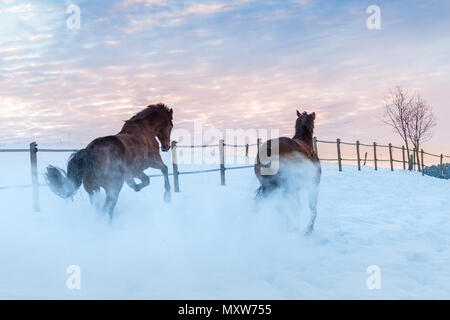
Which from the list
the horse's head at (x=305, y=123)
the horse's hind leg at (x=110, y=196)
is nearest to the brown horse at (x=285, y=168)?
the horse's head at (x=305, y=123)

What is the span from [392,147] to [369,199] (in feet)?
50.2

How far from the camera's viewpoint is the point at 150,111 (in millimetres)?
8062

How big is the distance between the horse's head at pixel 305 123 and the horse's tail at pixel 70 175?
12.5ft

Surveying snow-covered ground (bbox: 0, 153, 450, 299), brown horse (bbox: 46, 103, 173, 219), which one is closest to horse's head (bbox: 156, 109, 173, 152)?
brown horse (bbox: 46, 103, 173, 219)

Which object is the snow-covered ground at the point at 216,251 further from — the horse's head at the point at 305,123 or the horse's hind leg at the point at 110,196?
the horse's head at the point at 305,123

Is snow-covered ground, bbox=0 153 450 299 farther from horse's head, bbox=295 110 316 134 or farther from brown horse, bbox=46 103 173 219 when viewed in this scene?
horse's head, bbox=295 110 316 134

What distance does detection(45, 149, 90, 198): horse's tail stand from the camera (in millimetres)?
6348

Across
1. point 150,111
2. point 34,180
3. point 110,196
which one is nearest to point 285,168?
point 110,196

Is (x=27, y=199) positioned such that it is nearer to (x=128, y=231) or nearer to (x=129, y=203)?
(x=129, y=203)

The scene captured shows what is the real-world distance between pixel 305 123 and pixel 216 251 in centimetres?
337

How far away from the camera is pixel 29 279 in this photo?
425 centimetres

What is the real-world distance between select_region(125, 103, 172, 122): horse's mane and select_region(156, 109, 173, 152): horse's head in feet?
0.30
